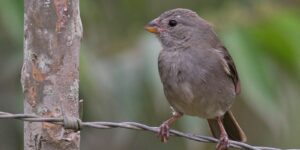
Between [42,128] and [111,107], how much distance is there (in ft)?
7.84

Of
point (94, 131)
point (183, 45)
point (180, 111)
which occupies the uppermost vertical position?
point (183, 45)

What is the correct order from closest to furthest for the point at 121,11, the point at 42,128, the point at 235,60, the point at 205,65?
the point at 42,128, the point at 205,65, the point at 235,60, the point at 121,11

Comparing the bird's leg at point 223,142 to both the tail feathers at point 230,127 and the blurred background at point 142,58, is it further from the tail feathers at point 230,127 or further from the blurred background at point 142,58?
the blurred background at point 142,58

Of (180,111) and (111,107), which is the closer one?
(180,111)

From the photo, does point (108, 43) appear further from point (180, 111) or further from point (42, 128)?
point (42, 128)

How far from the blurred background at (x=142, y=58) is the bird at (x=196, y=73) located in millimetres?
216

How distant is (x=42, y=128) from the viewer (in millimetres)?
4621

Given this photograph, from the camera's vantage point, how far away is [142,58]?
6488mm

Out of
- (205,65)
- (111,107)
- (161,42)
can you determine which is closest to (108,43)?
(111,107)

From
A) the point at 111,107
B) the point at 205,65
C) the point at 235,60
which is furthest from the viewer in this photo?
the point at 111,107

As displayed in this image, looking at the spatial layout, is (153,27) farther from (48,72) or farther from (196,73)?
(48,72)

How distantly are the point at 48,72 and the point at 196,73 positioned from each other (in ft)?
4.39

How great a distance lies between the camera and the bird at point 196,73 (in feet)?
18.9

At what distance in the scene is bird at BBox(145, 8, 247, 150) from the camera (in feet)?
18.9
